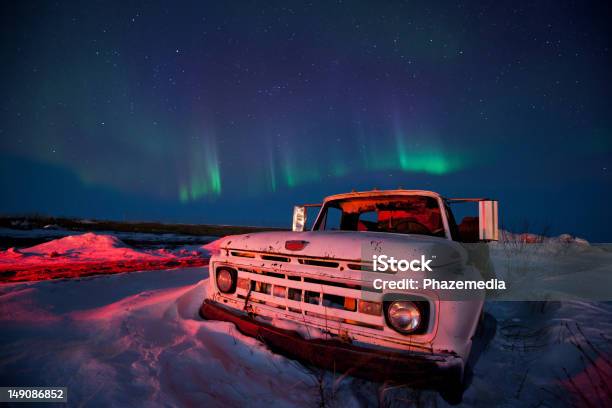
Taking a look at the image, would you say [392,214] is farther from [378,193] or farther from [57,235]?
[57,235]

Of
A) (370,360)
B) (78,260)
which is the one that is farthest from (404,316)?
(78,260)

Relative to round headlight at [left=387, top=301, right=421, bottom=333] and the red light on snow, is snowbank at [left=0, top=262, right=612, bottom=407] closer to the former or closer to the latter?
round headlight at [left=387, top=301, right=421, bottom=333]

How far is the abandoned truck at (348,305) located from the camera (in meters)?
1.90

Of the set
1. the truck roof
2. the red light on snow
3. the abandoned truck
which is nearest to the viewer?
the abandoned truck

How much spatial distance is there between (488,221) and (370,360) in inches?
81.0

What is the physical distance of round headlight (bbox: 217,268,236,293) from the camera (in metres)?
2.91

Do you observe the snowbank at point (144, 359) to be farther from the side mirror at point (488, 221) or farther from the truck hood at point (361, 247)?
the side mirror at point (488, 221)

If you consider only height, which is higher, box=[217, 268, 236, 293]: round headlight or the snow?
box=[217, 268, 236, 293]: round headlight

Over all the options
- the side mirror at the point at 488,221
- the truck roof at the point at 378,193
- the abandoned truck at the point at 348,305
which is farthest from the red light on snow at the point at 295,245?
the side mirror at the point at 488,221

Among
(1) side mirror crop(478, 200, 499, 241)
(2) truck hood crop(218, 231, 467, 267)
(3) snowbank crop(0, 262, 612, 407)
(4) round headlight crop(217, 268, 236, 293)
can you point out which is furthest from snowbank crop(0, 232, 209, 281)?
(1) side mirror crop(478, 200, 499, 241)

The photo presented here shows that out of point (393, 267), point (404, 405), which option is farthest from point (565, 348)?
point (393, 267)

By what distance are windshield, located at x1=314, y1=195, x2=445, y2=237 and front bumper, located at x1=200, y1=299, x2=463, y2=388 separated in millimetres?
1656

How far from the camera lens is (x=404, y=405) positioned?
208 cm

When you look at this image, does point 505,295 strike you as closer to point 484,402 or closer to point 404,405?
point 484,402
